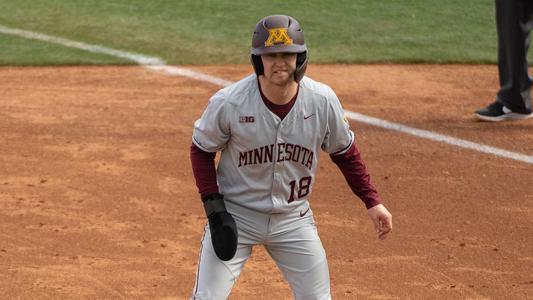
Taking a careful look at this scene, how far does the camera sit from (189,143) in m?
9.39

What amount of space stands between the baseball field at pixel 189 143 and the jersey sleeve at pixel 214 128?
164 cm

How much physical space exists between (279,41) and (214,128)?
0.50 meters

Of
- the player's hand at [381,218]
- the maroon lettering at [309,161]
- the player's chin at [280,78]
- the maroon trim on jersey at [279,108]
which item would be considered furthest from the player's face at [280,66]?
the player's hand at [381,218]

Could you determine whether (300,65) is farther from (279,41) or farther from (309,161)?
(309,161)

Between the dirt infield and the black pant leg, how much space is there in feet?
0.79

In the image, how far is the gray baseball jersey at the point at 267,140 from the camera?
16.8ft

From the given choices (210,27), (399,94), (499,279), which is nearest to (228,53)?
(210,27)

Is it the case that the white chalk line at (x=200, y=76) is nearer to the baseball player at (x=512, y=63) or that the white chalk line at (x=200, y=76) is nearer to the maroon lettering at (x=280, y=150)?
the baseball player at (x=512, y=63)

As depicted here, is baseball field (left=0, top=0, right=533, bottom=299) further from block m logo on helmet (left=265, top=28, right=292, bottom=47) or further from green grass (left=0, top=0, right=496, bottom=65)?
block m logo on helmet (left=265, top=28, right=292, bottom=47)

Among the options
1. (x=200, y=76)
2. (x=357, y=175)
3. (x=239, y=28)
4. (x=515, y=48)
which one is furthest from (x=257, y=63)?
(x=239, y=28)

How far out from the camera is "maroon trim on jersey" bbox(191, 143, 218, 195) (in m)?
5.16

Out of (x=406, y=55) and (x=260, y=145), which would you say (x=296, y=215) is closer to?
(x=260, y=145)

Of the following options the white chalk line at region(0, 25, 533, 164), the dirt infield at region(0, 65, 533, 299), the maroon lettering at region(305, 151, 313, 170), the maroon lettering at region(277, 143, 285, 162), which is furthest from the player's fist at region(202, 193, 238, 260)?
the white chalk line at region(0, 25, 533, 164)

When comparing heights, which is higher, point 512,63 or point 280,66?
point 280,66
